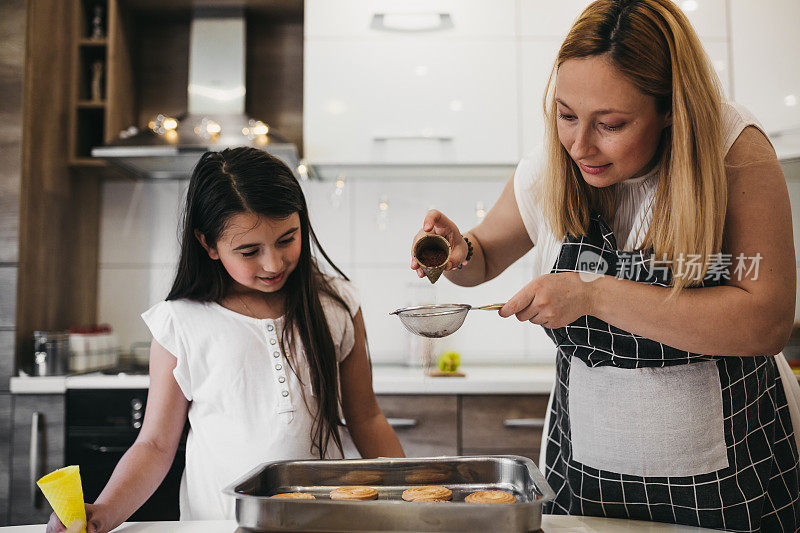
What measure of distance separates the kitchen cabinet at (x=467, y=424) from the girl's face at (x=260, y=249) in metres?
0.99

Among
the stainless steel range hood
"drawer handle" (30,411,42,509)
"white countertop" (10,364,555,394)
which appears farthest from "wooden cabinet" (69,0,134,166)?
"drawer handle" (30,411,42,509)

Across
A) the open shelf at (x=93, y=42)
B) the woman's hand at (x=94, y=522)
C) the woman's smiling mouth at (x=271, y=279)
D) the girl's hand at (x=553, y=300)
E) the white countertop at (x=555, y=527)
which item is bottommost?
the white countertop at (x=555, y=527)

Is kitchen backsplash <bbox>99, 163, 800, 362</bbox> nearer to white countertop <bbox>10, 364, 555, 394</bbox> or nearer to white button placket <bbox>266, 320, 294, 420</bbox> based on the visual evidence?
white countertop <bbox>10, 364, 555, 394</bbox>

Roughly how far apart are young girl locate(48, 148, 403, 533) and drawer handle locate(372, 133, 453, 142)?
114 cm

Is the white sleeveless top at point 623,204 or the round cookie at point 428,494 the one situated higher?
the white sleeveless top at point 623,204

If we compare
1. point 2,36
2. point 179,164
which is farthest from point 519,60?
point 2,36

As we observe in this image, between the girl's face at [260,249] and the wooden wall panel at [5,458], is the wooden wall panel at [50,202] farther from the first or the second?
the girl's face at [260,249]

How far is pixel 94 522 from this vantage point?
0.92 meters

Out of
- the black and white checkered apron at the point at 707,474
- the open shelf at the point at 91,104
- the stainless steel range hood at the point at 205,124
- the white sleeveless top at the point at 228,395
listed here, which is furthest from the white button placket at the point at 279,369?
the open shelf at the point at 91,104

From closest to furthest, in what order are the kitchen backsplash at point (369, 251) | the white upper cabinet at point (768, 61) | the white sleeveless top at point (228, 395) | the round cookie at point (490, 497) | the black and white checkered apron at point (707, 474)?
the round cookie at point (490, 497)
the black and white checkered apron at point (707, 474)
the white sleeveless top at point (228, 395)
the white upper cabinet at point (768, 61)
the kitchen backsplash at point (369, 251)

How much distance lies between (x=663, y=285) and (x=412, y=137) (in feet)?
5.21

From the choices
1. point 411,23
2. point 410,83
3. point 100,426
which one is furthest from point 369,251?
point 100,426

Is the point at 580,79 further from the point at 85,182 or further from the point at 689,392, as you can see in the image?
the point at 85,182

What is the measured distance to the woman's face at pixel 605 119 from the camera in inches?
36.5
